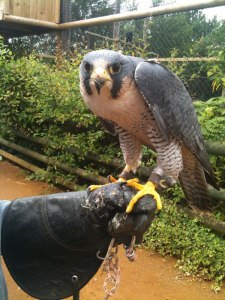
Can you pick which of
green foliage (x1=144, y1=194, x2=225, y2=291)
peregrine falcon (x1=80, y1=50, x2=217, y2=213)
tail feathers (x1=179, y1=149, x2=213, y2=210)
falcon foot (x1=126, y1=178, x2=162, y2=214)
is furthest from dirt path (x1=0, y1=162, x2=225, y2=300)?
falcon foot (x1=126, y1=178, x2=162, y2=214)

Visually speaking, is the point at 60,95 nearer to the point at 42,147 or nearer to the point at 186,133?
the point at 42,147

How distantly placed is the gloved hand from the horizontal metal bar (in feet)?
7.07

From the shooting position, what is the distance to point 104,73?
5.30ft

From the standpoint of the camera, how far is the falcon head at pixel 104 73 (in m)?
1.60

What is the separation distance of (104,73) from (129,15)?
2.38 metres

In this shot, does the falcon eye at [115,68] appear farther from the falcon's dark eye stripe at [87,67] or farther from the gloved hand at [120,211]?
the gloved hand at [120,211]

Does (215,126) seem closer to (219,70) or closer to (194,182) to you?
(219,70)

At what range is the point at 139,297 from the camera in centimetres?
277

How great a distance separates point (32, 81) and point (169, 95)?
3.44m

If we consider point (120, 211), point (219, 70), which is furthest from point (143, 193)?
point (219, 70)

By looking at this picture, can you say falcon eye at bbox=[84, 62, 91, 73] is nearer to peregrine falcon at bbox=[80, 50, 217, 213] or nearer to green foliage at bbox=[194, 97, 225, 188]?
peregrine falcon at bbox=[80, 50, 217, 213]

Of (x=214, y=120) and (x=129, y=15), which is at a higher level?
(x=129, y=15)

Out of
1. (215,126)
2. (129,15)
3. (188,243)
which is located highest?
(129,15)

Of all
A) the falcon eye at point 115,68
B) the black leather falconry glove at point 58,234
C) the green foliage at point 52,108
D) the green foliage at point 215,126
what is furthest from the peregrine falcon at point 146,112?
the green foliage at point 52,108
